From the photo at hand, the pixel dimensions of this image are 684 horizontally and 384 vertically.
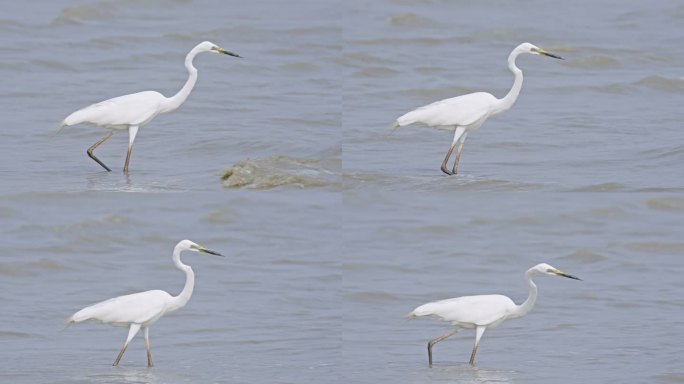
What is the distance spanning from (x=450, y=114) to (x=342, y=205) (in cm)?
351

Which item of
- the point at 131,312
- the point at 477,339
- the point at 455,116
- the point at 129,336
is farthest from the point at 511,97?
the point at 129,336

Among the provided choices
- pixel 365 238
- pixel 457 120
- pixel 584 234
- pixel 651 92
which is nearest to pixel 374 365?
pixel 457 120

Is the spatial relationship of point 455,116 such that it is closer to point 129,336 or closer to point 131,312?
point 131,312

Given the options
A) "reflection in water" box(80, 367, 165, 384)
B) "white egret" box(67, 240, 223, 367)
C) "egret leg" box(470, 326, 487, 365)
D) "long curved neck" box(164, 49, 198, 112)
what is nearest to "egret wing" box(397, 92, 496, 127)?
"egret leg" box(470, 326, 487, 365)

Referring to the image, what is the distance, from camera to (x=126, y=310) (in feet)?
32.5

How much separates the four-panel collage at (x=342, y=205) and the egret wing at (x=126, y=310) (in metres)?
0.02

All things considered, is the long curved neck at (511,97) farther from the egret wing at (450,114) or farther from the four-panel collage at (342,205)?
the egret wing at (450,114)

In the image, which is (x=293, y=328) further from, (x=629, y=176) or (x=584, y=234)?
(x=584, y=234)

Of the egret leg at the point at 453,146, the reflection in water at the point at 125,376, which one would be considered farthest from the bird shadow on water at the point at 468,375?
the reflection in water at the point at 125,376

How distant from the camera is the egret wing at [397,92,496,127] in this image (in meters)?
10.7

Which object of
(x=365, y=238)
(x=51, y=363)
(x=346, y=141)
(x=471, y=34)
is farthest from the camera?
(x=471, y=34)

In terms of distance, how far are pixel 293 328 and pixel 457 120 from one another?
2.21m

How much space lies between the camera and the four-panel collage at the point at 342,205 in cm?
1012

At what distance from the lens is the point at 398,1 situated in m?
19.0
